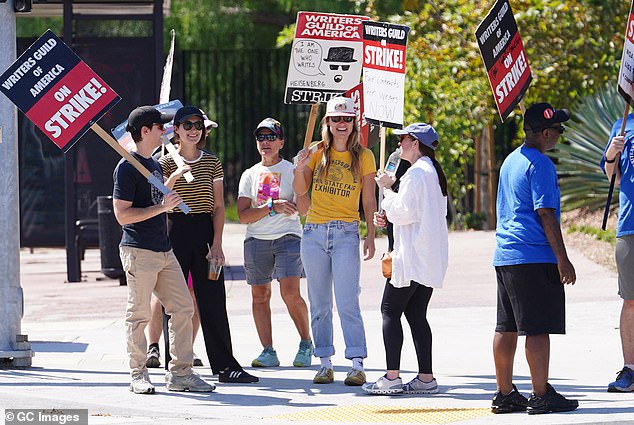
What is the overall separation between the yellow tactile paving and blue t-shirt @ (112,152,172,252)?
1.57 m

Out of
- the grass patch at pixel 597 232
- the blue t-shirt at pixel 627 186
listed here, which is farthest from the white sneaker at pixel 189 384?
the grass patch at pixel 597 232

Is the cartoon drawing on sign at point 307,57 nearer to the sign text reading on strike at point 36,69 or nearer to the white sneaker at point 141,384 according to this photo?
the sign text reading on strike at point 36,69

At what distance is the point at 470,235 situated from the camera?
67.5ft

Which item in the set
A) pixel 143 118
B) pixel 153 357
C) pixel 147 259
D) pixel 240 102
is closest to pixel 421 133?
pixel 143 118

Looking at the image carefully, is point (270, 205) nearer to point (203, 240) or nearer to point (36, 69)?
point (203, 240)

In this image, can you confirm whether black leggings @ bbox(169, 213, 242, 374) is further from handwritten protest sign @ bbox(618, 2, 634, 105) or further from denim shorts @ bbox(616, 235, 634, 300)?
handwritten protest sign @ bbox(618, 2, 634, 105)

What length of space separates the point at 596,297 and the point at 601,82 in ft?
25.4

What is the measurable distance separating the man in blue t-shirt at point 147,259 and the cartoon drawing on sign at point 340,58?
5.58 feet

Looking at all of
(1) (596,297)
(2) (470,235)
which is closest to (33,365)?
(1) (596,297)

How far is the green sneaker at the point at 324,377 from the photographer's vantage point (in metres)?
9.48

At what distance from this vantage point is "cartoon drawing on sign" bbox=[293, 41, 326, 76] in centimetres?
1027

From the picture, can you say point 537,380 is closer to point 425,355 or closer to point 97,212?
point 425,355

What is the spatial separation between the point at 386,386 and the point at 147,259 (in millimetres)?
1766

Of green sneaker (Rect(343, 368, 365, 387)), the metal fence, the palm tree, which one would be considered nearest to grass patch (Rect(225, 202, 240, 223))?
the metal fence
